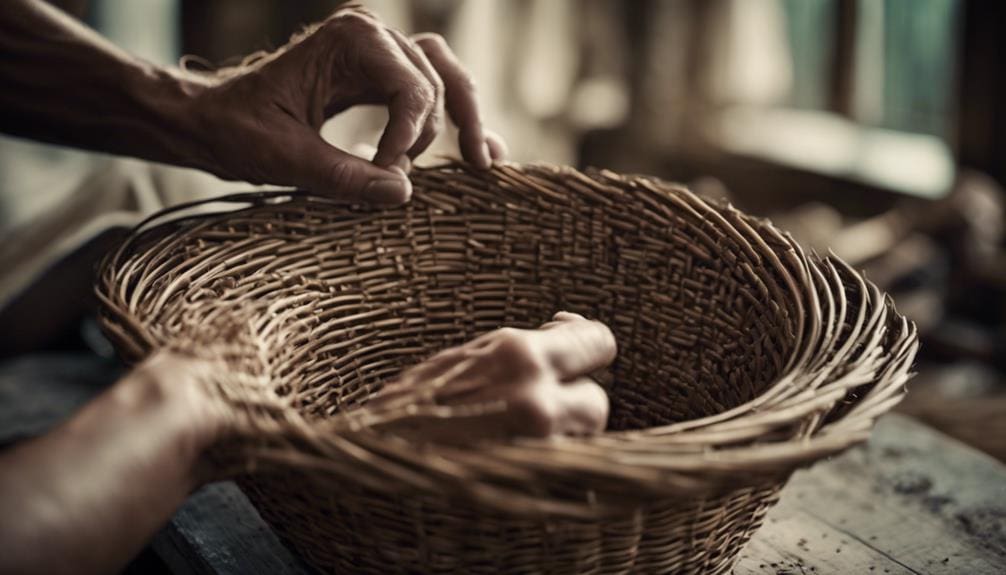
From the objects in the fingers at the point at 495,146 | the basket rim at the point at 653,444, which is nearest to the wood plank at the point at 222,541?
the basket rim at the point at 653,444

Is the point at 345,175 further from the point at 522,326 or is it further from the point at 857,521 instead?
the point at 857,521

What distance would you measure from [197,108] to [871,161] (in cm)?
263

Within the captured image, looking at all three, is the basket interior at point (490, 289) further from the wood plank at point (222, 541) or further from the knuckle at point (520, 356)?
the knuckle at point (520, 356)

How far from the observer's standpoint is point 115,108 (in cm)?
105

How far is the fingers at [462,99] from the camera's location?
3.40ft

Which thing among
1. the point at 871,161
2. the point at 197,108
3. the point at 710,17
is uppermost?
the point at 197,108

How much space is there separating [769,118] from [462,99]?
2737 mm

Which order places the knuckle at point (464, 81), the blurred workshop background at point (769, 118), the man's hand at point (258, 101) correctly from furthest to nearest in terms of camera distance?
the blurred workshop background at point (769, 118)
the knuckle at point (464, 81)
the man's hand at point (258, 101)

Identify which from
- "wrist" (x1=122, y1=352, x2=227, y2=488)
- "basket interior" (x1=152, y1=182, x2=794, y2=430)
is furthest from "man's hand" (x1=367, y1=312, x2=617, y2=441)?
"basket interior" (x1=152, y1=182, x2=794, y2=430)

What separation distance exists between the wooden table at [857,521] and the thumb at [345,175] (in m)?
0.34

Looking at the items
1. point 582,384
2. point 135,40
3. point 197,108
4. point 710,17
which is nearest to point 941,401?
point 582,384

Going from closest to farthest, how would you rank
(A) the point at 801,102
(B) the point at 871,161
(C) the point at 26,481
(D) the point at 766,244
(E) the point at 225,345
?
(C) the point at 26,481, (E) the point at 225,345, (D) the point at 766,244, (B) the point at 871,161, (A) the point at 801,102

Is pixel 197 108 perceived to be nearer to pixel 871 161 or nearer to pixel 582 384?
pixel 582 384

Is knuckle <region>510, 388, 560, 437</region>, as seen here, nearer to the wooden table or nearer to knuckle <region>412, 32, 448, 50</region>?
the wooden table
